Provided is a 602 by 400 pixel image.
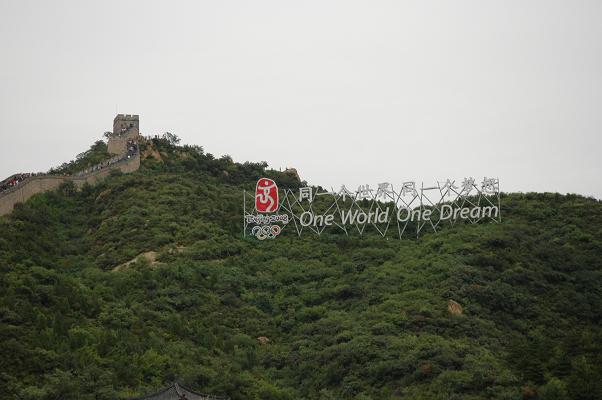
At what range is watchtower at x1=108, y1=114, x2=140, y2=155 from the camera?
98.8m

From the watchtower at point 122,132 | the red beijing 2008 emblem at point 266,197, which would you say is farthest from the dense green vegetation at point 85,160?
the red beijing 2008 emblem at point 266,197

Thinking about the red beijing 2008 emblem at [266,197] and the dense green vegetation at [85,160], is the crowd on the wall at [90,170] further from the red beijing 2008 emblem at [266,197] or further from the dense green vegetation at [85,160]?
the red beijing 2008 emblem at [266,197]

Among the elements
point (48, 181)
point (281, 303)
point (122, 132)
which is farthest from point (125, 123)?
point (281, 303)

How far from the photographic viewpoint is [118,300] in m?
67.6

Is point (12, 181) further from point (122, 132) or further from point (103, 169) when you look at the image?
point (122, 132)

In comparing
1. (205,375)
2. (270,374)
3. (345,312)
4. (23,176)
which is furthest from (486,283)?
(23,176)

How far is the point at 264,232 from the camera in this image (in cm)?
8394

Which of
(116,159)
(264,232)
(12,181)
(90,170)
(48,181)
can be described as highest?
(116,159)

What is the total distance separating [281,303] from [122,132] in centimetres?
3440

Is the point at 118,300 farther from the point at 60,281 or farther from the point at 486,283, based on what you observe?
the point at 486,283

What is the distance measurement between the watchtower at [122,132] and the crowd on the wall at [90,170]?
2.94ft

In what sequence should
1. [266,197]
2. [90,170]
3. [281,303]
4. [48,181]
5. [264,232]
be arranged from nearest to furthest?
[281,303] → [264,232] → [266,197] → [48,181] → [90,170]

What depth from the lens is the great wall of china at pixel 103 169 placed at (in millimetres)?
81562

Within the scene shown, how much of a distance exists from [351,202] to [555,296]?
997 inches
